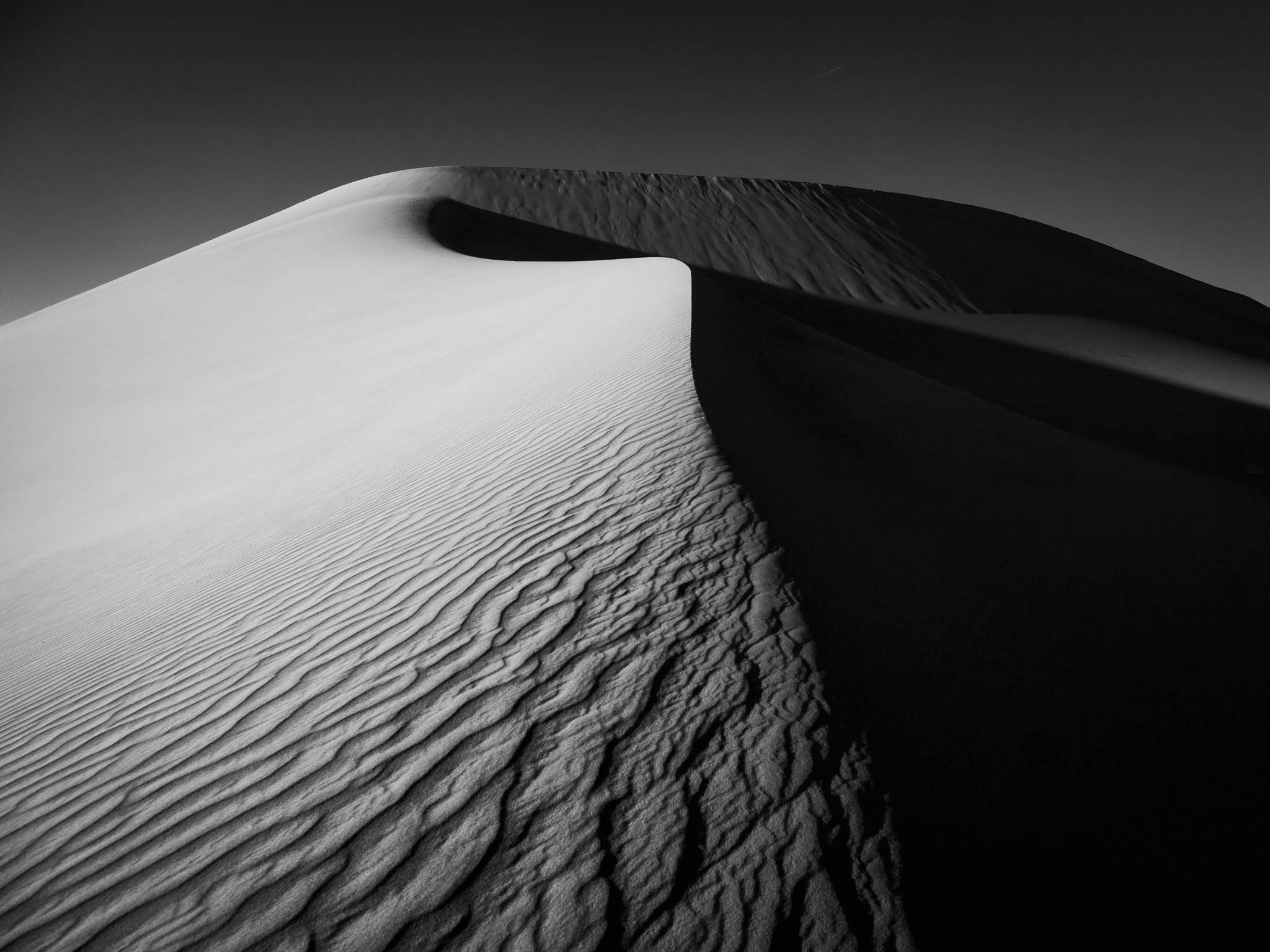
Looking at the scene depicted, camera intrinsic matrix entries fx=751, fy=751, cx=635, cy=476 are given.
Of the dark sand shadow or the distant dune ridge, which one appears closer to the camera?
the distant dune ridge

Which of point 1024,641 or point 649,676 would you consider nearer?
point 649,676

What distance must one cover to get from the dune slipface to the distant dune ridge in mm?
13

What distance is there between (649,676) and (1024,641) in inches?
66.7

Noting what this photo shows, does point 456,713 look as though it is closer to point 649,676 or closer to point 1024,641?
point 649,676

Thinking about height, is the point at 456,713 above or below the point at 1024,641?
above

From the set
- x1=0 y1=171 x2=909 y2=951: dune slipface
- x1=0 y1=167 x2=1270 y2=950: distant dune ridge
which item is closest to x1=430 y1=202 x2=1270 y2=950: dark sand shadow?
x1=0 y1=167 x2=1270 y2=950: distant dune ridge

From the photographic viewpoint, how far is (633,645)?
2.50 m

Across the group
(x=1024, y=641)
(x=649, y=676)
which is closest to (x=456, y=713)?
(x=649, y=676)

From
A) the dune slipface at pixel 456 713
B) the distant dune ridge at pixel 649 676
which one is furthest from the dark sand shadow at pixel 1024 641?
the dune slipface at pixel 456 713

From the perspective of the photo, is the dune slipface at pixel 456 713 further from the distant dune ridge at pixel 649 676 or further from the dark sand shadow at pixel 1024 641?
the dark sand shadow at pixel 1024 641

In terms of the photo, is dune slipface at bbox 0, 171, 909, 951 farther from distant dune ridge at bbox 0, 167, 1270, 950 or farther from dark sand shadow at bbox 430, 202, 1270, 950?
dark sand shadow at bbox 430, 202, 1270, 950

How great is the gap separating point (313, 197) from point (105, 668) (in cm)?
3410

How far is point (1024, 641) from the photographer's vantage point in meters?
3.06

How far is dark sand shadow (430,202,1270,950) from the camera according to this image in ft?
6.09
